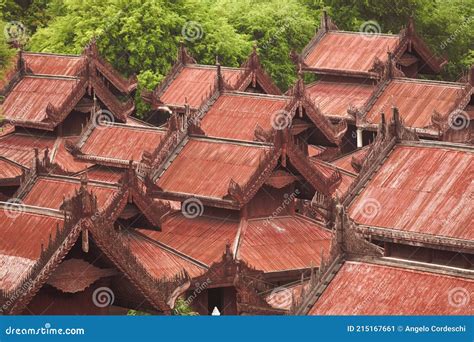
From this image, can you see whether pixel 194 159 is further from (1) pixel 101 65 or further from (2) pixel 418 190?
(1) pixel 101 65

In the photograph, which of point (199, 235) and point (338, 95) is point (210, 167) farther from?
point (338, 95)

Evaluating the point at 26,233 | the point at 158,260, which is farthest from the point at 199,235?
the point at 26,233

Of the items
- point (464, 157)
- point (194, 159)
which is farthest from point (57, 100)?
point (464, 157)

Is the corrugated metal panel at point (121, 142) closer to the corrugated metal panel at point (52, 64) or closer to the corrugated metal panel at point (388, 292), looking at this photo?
the corrugated metal panel at point (52, 64)

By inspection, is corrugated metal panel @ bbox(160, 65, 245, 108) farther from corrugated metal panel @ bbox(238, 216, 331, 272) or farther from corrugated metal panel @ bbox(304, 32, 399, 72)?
corrugated metal panel @ bbox(238, 216, 331, 272)

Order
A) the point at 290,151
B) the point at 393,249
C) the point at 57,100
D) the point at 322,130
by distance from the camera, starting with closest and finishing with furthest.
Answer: the point at 393,249 → the point at 290,151 → the point at 322,130 → the point at 57,100

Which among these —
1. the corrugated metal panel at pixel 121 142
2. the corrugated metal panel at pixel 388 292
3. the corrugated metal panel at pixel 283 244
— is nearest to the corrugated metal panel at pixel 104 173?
the corrugated metal panel at pixel 121 142
